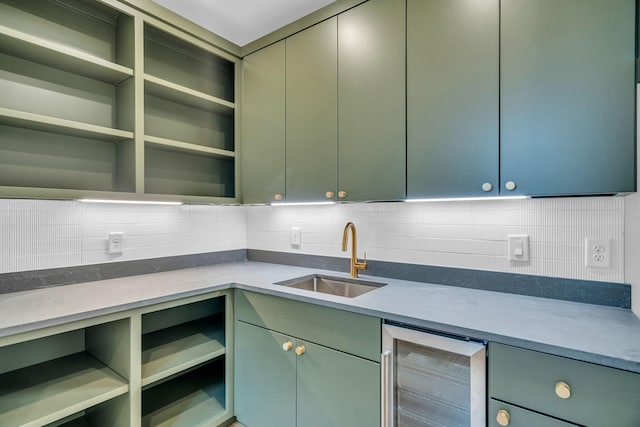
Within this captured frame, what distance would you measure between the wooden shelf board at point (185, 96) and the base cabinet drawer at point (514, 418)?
2.03 metres

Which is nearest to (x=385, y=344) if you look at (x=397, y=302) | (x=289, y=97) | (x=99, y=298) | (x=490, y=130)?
(x=397, y=302)

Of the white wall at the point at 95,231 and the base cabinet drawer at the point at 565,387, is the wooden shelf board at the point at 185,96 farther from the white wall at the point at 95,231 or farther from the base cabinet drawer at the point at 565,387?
Result: the base cabinet drawer at the point at 565,387

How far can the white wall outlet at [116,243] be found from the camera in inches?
69.9

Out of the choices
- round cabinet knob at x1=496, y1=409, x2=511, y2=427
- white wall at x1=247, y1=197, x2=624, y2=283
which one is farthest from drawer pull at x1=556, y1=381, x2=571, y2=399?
white wall at x1=247, y1=197, x2=624, y2=283

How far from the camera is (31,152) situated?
4.95ft

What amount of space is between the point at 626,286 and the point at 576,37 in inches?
36.8

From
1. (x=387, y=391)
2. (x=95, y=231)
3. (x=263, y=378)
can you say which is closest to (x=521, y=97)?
(x=387, y=391)

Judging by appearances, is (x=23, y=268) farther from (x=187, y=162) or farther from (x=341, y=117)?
(x=341, y=117)

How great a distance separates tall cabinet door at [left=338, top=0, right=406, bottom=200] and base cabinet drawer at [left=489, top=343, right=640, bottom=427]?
763 mm

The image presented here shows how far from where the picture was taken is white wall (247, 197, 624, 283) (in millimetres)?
1292

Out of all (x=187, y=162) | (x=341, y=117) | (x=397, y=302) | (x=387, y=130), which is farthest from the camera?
(x=187, y=162)

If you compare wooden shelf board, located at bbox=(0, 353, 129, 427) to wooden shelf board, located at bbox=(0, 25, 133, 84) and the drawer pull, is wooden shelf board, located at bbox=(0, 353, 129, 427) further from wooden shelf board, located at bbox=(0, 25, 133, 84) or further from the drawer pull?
the drawer pull

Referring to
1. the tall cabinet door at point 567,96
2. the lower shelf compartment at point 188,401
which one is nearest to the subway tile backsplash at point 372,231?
the tall cabinet door at point 567,96

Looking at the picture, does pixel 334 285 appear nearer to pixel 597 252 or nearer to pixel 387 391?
pixel 387 391
